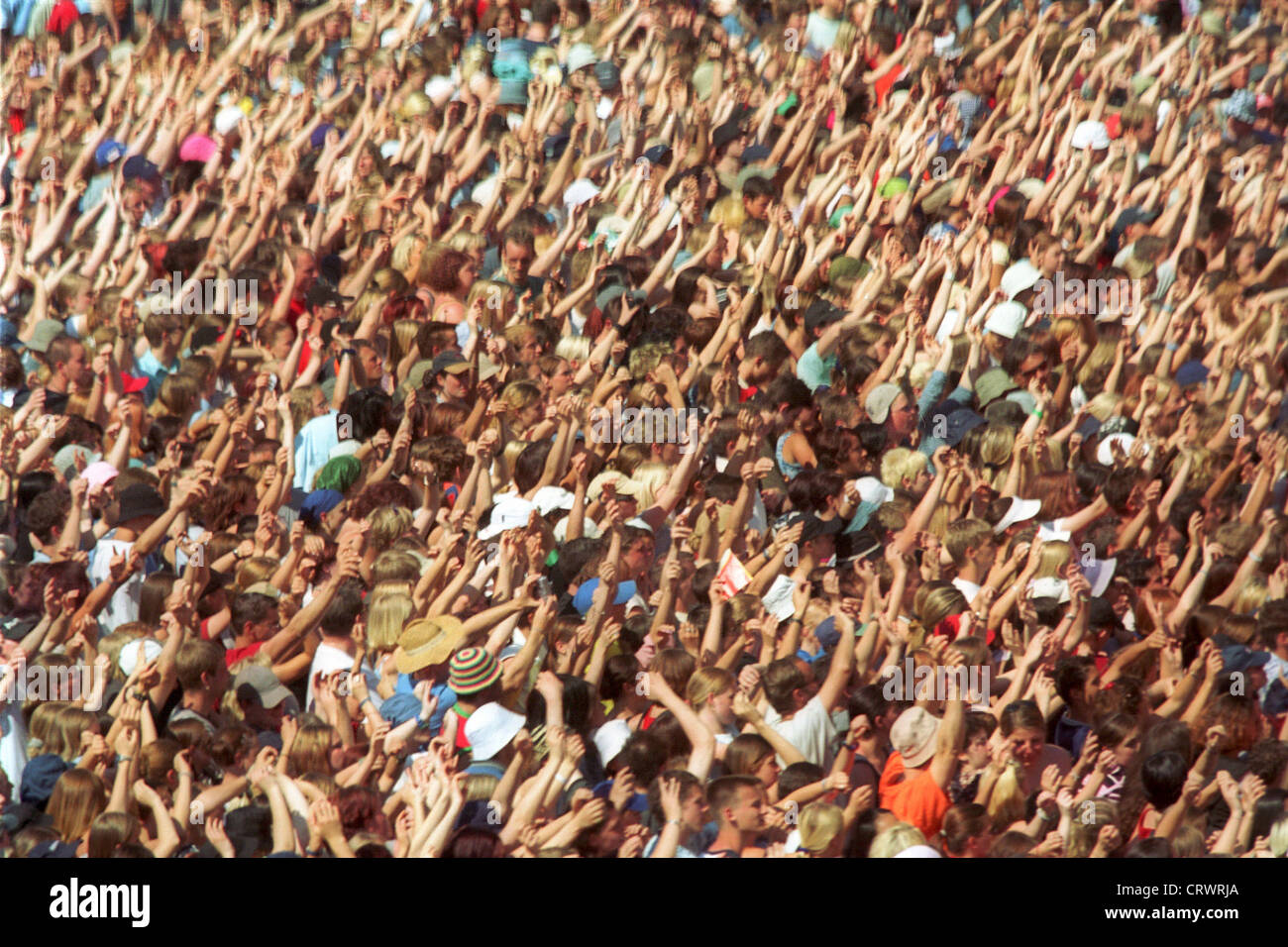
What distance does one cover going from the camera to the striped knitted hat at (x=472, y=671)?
9492mm

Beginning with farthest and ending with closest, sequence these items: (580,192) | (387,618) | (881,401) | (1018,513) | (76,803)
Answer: (580,192) → (881,401) → (1018,513) → (387,618) → (76,803)

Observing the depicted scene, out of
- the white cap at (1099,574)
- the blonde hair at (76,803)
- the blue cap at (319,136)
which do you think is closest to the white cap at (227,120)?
the blue cap at (319,136)

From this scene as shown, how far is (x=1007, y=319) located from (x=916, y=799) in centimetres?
252

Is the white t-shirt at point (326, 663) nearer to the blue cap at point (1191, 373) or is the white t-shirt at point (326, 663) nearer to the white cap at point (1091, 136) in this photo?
the blue cap at point (1191, 373)

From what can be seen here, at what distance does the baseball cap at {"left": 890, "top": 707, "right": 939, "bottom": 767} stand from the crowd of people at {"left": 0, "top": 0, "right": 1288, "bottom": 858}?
2 centimetres

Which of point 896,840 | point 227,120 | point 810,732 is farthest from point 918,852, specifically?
point 227,120

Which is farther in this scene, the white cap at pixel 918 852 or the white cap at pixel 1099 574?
the white cap at pixel 1099 574

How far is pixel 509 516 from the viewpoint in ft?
32.4

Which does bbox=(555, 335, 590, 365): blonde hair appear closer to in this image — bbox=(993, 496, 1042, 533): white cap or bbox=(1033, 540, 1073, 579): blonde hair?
bbox=(993, 496, 1042, 533): white cap

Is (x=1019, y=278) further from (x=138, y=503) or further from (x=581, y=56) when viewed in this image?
(x=138, y=503)

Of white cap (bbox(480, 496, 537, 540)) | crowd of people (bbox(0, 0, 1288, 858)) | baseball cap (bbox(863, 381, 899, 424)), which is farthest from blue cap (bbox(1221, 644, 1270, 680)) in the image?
white cap (bbox(480, 496, 537, 540))

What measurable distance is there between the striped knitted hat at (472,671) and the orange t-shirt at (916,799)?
72.8 inches
